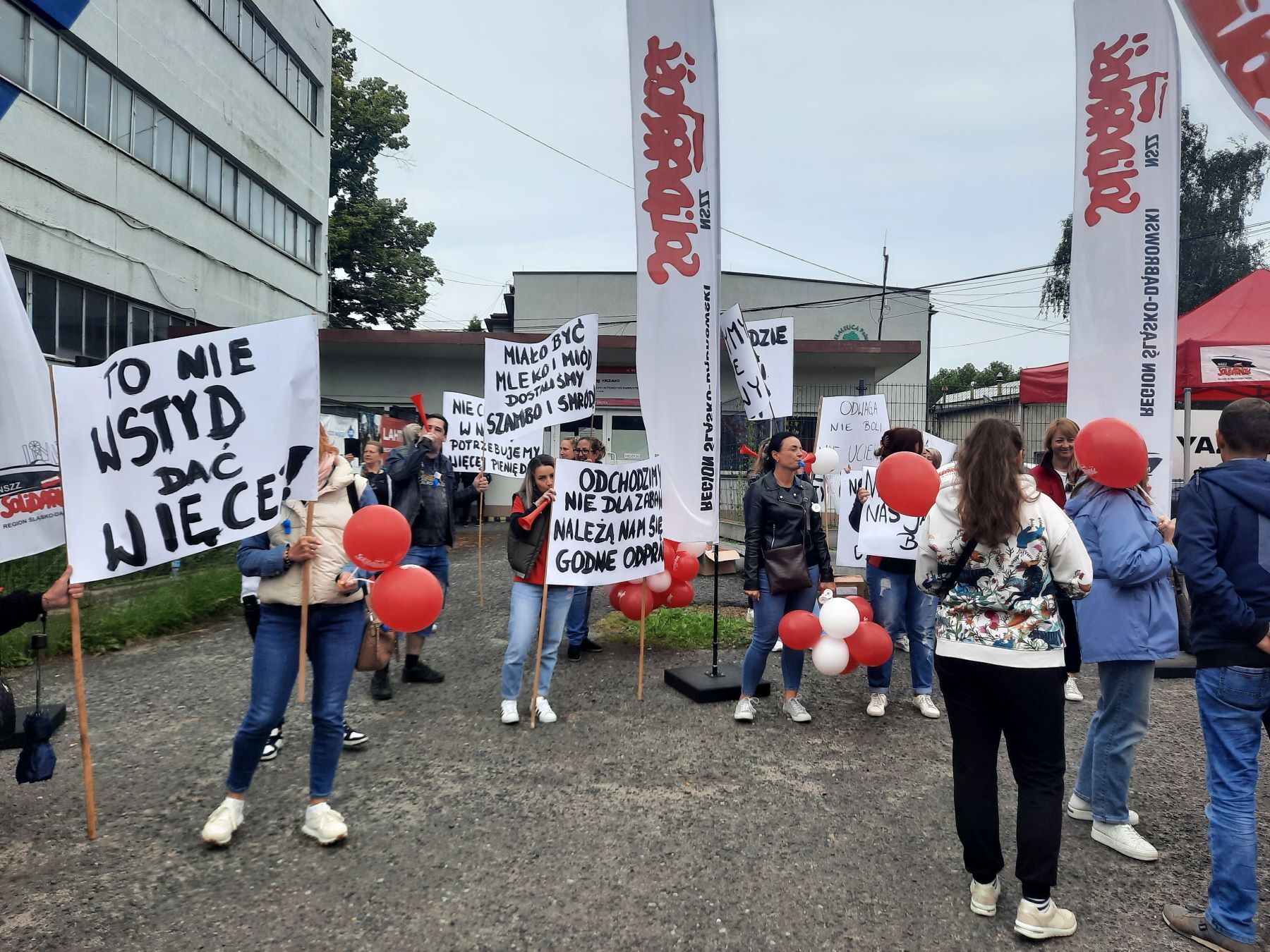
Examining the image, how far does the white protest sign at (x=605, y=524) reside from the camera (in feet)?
18.6

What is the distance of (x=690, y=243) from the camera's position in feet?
20.6

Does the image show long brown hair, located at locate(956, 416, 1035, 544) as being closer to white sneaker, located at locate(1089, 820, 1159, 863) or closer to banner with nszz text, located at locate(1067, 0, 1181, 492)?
white sneaker, located at locate(1089, 820, 1159, 863)

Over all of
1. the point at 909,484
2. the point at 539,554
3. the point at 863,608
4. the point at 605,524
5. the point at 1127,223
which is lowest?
the point at 863,608

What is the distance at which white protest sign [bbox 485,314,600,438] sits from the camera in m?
8.17

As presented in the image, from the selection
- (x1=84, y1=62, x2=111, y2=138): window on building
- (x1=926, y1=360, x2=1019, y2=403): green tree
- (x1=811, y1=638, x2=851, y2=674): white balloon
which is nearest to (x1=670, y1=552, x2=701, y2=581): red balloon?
(x1=811, y1=638, x2=851, y2=674): white balloon

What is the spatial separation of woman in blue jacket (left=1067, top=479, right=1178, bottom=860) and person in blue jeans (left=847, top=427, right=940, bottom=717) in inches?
78.1

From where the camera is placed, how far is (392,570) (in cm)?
440

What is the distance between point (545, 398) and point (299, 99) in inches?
782

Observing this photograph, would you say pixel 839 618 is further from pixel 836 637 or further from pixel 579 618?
pixel 579 618

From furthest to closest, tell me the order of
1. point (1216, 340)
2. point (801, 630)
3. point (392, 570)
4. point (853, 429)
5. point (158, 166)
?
point (158, 166)
point (853, 429)
point (1216, 340)
point (801, 630)
point (392, 570)

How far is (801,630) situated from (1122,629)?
2.01 m

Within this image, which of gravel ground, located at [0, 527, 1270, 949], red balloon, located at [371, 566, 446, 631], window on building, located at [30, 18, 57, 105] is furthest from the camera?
window on building, located at [30, 18, 57, 105]

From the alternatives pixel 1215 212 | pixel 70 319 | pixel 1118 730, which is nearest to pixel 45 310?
pixel 70 319

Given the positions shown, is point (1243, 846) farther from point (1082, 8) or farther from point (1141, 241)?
point (1082, 8)
